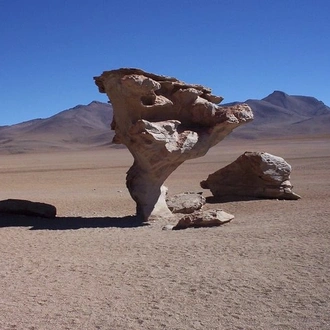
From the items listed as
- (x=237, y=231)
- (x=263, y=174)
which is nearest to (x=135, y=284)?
(x=237, y=231)

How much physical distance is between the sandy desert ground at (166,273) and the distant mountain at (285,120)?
10086cm

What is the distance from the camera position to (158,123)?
13922mm

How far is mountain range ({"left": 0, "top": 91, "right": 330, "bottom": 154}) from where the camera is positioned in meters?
117

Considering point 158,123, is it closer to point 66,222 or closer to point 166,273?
point 66,222

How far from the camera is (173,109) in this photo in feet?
49.1

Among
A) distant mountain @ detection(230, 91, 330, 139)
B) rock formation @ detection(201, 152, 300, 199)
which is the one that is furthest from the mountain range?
rock formation @ detection(201, 152, 300, 199)

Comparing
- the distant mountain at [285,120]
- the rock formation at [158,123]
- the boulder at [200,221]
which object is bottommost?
the boulder at [200,221]

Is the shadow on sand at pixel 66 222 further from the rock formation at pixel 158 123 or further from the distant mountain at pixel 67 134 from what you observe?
the distant mountain at pixel 67 134

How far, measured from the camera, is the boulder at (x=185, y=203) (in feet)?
51.8

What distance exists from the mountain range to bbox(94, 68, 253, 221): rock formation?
87.5 metres

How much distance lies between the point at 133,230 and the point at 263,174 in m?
5.93

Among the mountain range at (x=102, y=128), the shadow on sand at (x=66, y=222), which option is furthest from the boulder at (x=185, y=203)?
the mountain range at (x=102, y=128)

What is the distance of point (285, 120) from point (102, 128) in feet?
172

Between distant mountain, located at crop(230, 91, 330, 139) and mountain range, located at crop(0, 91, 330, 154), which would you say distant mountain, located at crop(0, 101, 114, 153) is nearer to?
mountain range, located at crop(0, 91, 330, 154)
